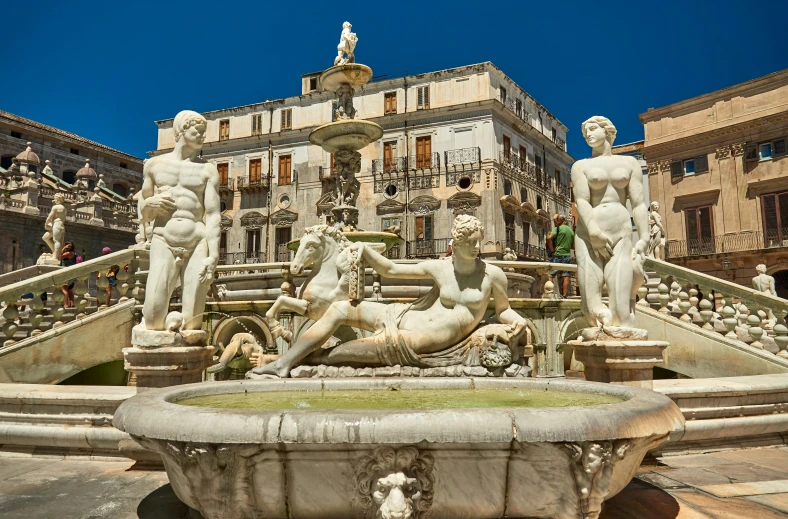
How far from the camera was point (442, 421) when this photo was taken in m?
2.39

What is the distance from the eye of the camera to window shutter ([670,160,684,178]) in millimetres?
31439

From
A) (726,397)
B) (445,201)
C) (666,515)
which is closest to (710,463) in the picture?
(726,397)

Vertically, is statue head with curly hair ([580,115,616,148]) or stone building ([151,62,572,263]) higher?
stone building ([151,62,572,263])

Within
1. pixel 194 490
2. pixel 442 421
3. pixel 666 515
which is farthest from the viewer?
pixel 666 515

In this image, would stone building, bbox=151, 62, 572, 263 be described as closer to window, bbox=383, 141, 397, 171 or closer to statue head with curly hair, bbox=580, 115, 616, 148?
window, bbox=383, 141, 397, 171

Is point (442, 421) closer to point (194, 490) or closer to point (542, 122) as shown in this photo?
point (194, 490)

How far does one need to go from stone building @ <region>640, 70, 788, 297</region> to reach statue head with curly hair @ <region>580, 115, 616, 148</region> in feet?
85.6

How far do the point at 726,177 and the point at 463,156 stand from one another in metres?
14.6

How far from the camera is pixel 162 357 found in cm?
500

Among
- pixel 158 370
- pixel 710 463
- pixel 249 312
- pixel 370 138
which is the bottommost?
pixel 710 463

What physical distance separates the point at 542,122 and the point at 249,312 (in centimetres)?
3948

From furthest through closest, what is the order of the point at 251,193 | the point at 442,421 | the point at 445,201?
the point at 251,193, the point at 445,201, the point at 442,421

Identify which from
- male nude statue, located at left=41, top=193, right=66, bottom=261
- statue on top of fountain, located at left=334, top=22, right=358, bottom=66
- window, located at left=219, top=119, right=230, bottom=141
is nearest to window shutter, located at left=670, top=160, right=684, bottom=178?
statue on top of fountain, located at left=334, top=22, right=358, bottom=66

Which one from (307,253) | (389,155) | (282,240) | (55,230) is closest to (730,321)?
(307,253)
